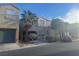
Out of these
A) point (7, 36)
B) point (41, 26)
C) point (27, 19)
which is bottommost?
point (7, 36)

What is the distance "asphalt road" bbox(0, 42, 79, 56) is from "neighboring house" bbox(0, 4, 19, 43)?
0.19 m

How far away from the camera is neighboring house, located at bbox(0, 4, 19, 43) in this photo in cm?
758

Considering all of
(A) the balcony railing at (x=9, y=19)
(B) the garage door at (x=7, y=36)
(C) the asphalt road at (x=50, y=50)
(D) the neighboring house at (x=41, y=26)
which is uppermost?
(A) the balcony railing at (x=9, y=19)

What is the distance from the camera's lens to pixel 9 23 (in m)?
7.61

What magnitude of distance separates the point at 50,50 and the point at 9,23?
27.7 inches

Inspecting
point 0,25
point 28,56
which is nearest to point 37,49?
point 28,56

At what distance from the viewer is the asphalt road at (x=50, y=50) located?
7.55 metres

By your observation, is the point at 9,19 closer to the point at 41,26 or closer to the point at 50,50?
the point at 41,26

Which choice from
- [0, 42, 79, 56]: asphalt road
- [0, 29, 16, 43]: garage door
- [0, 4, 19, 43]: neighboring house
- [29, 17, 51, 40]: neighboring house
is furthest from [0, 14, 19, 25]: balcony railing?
[0, 42, 79, 56]: asphalt road

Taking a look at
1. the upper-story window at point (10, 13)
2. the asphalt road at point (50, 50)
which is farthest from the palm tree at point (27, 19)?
the asphalt road at point (50, 50)

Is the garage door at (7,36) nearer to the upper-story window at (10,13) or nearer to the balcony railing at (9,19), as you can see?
the balcony railing at (9,19)

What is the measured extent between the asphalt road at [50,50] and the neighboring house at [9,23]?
0.19m

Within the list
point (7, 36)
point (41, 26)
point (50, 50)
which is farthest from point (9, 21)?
point (50, 50)

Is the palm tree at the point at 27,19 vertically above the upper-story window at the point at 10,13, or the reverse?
the upper-story window at the point at 10,13
